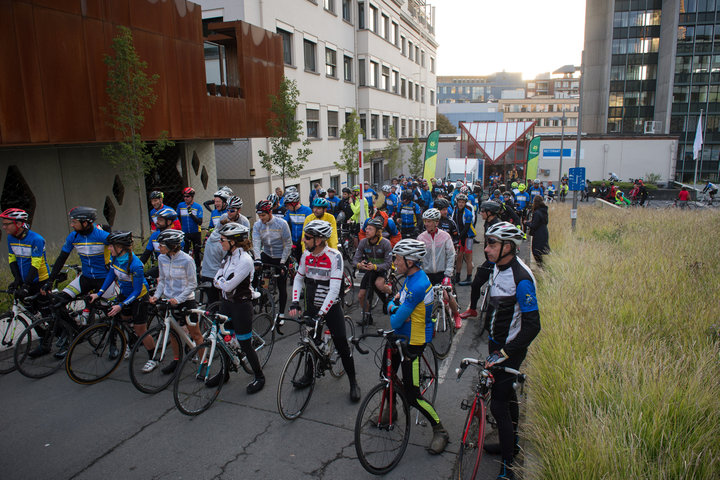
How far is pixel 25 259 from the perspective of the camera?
6715 millimetres

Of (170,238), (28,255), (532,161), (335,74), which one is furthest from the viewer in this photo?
(532,161)

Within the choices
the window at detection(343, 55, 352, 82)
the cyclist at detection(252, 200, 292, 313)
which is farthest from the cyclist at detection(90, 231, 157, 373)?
the window at detection(343, 55, 352, 82)

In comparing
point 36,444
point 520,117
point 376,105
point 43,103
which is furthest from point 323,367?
point 520,117

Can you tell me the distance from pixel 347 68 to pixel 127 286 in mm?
27853

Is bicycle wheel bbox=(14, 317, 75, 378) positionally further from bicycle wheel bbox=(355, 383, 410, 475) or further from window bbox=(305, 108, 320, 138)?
window bbox=(305, 108, 320, 138)

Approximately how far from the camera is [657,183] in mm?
41406

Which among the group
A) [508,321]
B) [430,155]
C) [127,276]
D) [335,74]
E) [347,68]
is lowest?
[127,276]

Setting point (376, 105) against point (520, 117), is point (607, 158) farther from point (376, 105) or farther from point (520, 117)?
point (520, 117)

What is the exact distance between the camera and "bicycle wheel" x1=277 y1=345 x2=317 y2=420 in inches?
197

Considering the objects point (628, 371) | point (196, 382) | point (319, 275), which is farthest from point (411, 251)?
point (196, 382)

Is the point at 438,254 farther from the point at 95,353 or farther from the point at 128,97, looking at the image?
the point at 128,97

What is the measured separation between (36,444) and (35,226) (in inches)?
341

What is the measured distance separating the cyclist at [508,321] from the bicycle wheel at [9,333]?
257 inches

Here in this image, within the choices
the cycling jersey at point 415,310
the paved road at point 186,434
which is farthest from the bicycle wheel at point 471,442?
the cycling jersey at point 415,310
